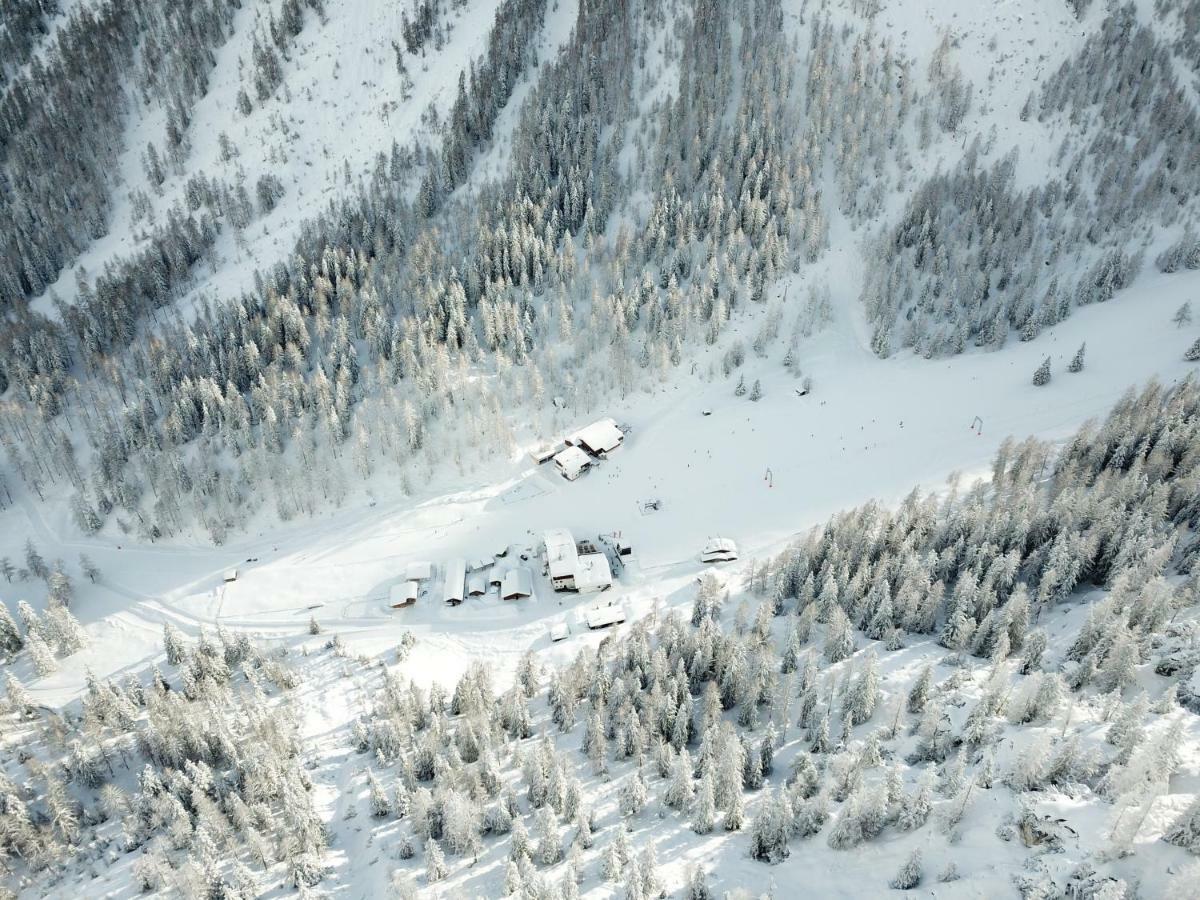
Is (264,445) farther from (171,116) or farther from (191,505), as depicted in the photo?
(171,116)

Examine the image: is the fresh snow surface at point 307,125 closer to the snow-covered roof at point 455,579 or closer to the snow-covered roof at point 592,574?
the snow-covered roof at point 455,579

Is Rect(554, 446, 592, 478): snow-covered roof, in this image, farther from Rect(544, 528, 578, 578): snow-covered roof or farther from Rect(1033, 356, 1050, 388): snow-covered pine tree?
Rect(1033, 356, 1050, 388): snow-covered pine tree

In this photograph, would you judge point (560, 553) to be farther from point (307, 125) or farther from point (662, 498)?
point (307, 125)

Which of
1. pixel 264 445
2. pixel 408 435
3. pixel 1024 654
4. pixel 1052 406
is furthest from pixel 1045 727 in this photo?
pixel 264 445

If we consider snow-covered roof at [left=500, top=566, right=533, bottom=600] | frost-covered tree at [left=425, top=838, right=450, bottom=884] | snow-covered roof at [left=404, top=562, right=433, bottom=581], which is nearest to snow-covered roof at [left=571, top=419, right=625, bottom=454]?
snow-covered roof at [left=500, top=566, right=533, bottom=600]

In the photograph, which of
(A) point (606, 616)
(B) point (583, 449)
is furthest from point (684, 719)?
(B) point (583, 449)

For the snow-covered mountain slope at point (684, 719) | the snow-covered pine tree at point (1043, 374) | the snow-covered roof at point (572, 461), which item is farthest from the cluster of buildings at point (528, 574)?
the snow-covered pine tree at point (1043, 374)
